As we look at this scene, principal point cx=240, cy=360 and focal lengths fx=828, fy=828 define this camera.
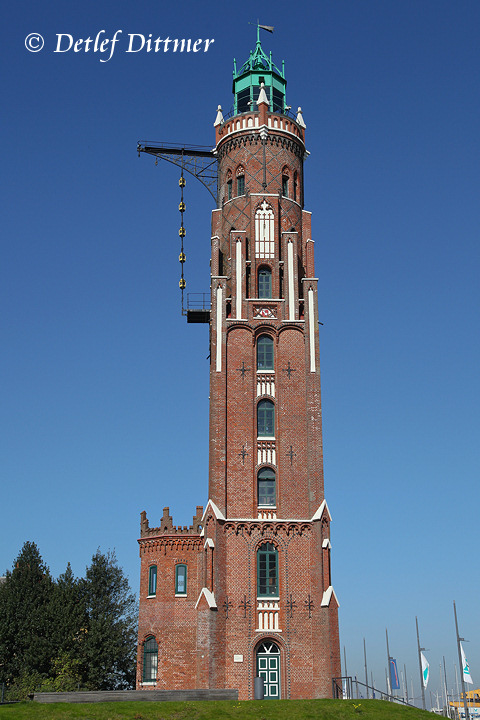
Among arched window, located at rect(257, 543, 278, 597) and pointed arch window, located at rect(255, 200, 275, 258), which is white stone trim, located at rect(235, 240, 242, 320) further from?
arched window, located at rect(257, 543, 278, 597)

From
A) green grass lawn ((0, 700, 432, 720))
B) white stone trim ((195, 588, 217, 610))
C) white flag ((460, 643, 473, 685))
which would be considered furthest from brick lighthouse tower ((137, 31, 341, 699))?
white flag ((460, 643, 473, 685))

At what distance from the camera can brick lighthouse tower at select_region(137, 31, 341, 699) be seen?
145 ft

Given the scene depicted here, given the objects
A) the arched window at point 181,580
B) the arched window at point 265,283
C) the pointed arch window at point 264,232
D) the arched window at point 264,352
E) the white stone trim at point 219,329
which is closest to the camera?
the white stone trim at point 219,329

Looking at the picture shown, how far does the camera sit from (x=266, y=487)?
47.5m

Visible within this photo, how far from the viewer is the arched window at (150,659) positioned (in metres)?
48.5

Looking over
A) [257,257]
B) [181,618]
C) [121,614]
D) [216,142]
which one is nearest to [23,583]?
[121,614]

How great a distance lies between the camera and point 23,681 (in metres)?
48.9

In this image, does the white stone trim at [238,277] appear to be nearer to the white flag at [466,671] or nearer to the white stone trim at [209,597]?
the white stone trim at [209,597]

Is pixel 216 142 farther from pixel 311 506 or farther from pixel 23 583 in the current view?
pixel 23 583

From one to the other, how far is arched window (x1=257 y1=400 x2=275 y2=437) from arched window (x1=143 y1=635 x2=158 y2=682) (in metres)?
13.9

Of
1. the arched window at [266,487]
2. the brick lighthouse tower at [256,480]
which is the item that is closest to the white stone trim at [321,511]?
the brick lighthouse tower at [256,480]

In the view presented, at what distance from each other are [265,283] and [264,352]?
487cm

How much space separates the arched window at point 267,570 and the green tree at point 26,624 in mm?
15503

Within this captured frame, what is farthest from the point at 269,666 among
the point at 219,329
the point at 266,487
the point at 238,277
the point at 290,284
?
the point at 238,277
